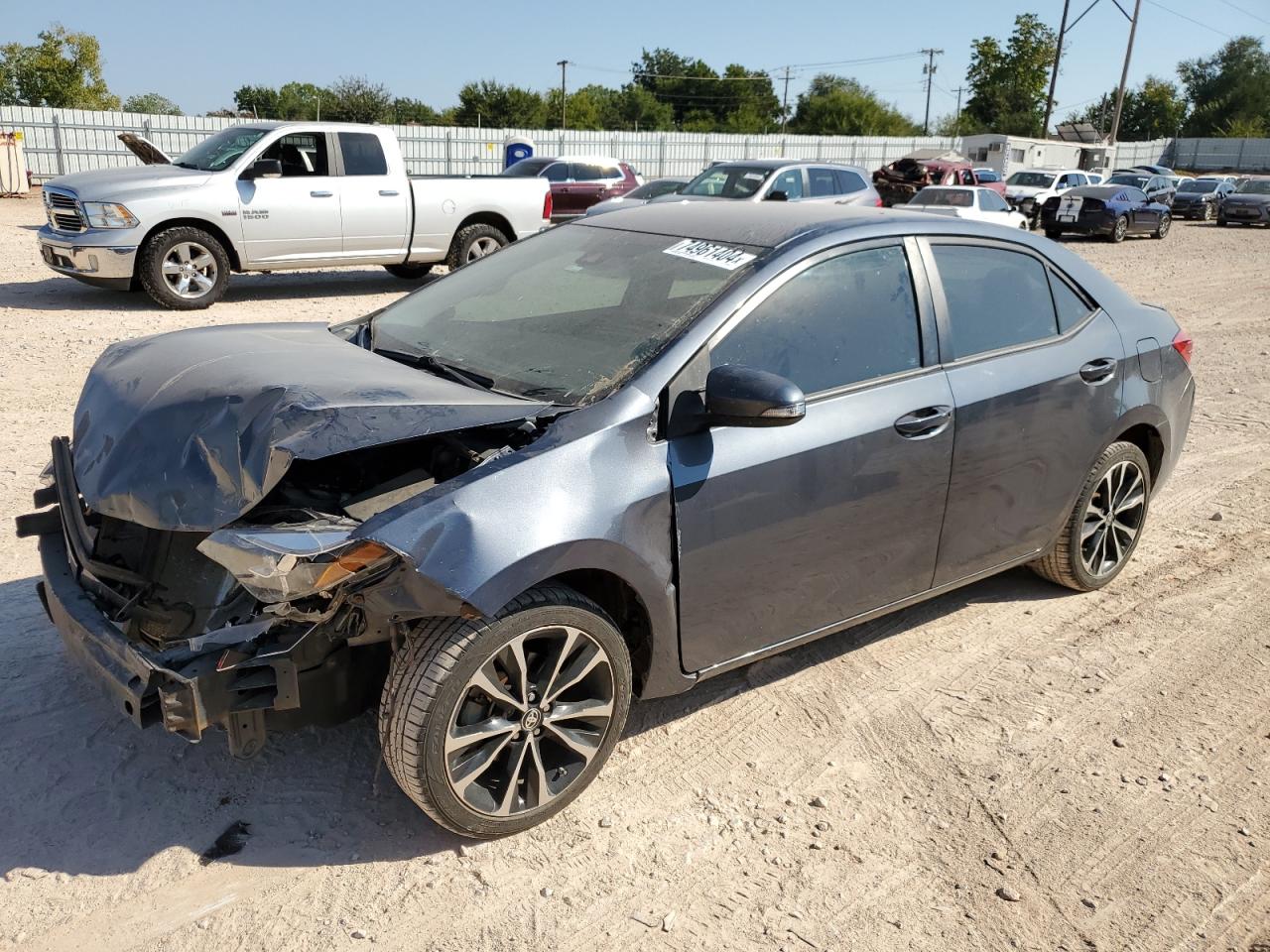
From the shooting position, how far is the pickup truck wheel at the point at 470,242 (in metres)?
13.0

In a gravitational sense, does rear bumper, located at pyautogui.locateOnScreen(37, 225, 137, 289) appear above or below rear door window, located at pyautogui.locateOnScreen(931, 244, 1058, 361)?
below

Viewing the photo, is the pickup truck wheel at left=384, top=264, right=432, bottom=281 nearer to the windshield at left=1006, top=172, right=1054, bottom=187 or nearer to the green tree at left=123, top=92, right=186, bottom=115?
the windshield at left=1006, top=172, right=1054, bottom=187

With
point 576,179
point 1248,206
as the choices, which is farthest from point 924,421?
point 1248,206

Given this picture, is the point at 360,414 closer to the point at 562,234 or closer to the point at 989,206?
the point at 562,234

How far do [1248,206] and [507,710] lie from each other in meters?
33.6

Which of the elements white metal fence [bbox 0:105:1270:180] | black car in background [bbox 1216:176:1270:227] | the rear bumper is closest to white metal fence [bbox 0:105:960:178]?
white metal fence [bbox 0:105:1270:180]

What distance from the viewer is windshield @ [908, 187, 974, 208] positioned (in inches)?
827

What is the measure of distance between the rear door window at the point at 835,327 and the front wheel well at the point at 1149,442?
5.13 feet

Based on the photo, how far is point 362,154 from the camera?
39.9 feet

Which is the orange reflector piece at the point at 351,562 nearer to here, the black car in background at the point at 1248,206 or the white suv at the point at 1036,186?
the white suv at the point at 1036,186

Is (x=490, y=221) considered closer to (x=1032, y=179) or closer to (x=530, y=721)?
(x=530, y=721)

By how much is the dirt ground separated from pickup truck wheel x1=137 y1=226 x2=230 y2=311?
6806 mm

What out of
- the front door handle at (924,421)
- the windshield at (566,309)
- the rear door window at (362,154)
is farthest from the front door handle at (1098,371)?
the rear door window at (362,154)

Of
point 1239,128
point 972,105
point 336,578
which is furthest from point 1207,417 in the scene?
point 1239,128
